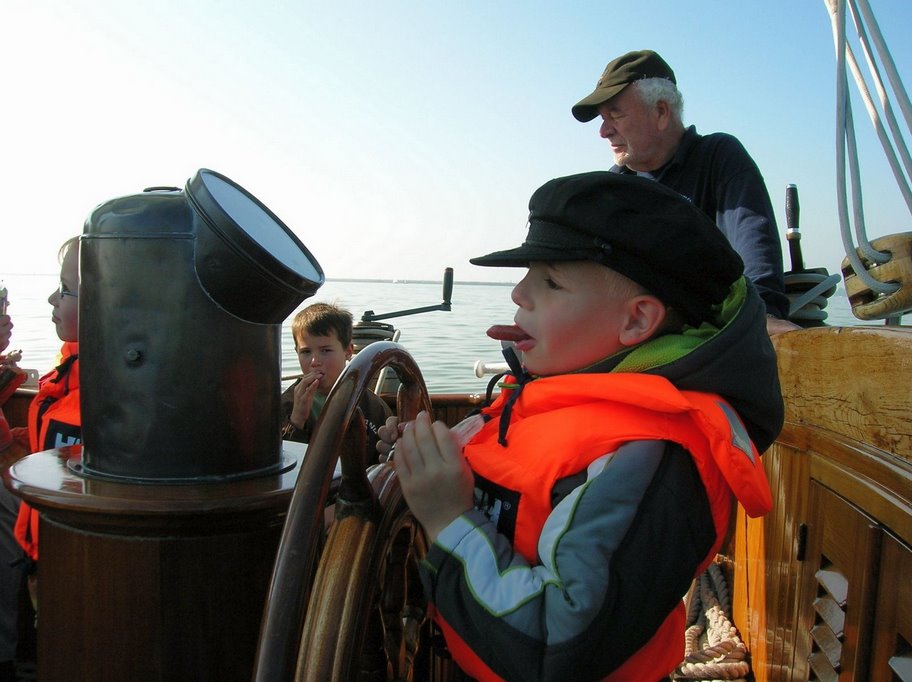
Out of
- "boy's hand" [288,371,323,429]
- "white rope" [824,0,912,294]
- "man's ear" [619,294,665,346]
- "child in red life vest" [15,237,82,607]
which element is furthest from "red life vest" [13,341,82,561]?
"white rope" [824,0,912,294]

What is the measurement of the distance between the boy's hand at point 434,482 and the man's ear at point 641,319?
29 cm

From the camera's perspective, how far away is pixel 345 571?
956mm

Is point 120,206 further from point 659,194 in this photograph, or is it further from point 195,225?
point 659,194

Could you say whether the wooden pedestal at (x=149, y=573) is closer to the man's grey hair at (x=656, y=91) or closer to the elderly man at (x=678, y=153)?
the elderly man at (x=678, y=153)

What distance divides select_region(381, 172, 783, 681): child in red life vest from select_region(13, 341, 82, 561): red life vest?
1278 mm

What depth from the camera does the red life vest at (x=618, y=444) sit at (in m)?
0.96

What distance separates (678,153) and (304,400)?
1666mm

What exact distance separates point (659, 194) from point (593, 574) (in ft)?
1.69

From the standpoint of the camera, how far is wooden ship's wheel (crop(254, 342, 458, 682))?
0.90 m

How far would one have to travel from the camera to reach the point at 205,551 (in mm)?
1316

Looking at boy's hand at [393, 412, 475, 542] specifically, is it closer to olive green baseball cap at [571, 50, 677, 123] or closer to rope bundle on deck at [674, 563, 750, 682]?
rope bundle on deck at [674, 563, 750, 682]

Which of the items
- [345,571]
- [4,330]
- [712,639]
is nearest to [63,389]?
[4,330]

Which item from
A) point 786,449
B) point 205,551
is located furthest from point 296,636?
point 786,449

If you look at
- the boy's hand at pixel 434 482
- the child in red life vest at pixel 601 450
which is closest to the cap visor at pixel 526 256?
the child in red life vest at pixel 601 450
